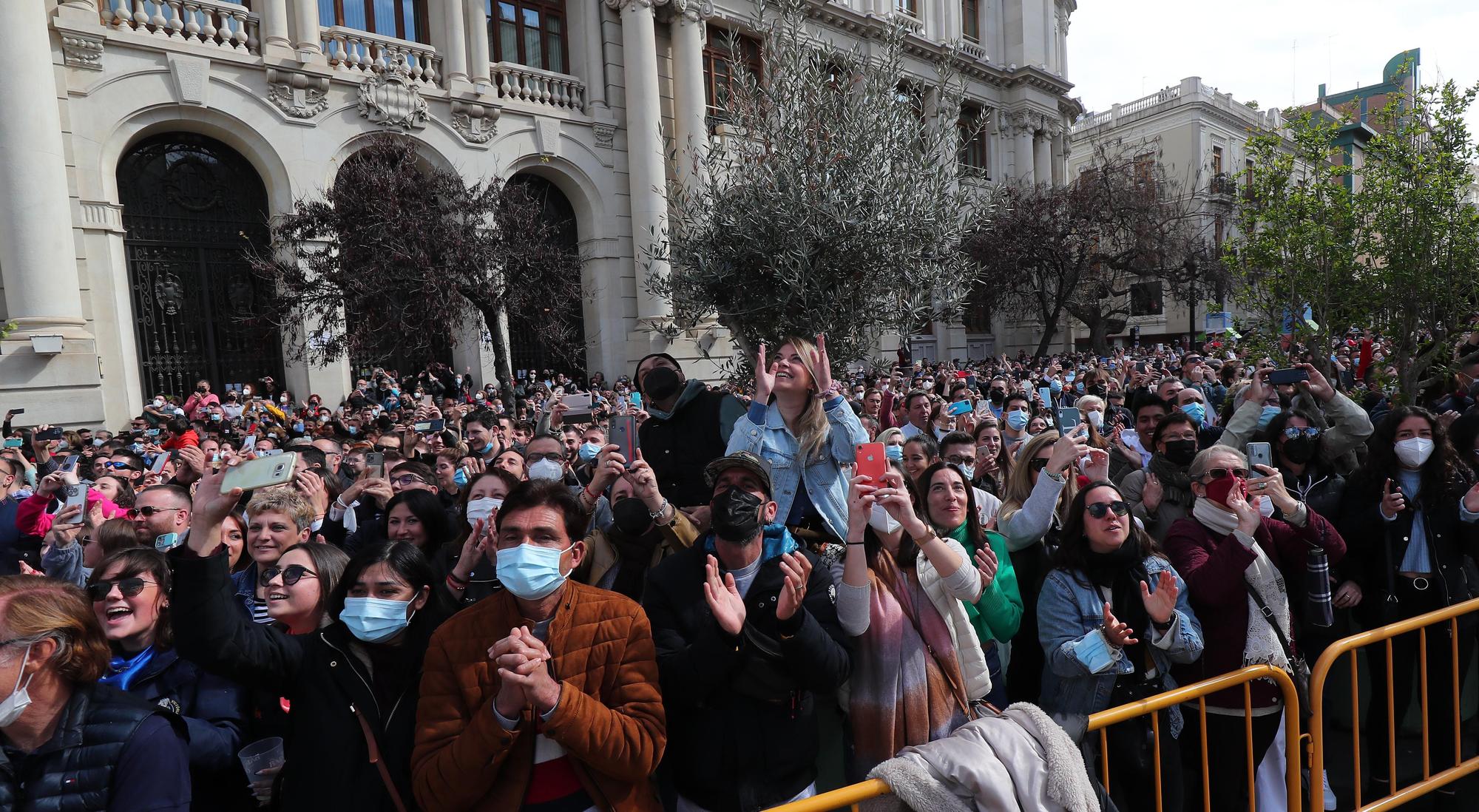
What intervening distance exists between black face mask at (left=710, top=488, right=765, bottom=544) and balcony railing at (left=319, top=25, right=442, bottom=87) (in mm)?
18106

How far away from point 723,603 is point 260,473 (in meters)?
1.63

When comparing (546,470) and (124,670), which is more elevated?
(546,470)

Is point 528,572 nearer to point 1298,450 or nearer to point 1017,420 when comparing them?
point 1298,450

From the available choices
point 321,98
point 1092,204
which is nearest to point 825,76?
point 321,98

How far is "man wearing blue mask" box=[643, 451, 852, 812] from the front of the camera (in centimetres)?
246

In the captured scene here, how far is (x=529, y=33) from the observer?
68.0 feet

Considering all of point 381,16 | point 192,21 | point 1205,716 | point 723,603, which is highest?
point 381,16

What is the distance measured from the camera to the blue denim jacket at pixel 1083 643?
3045 millimetres

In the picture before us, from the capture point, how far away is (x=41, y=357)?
13.4 metres

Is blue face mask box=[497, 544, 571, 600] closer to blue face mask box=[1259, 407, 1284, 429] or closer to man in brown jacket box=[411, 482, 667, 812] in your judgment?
man in brown jacket box=[411, 482, 667, 812]

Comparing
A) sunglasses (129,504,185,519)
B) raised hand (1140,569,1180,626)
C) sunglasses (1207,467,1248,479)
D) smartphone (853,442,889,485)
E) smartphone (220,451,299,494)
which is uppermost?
smartphone (220,451,299,494)

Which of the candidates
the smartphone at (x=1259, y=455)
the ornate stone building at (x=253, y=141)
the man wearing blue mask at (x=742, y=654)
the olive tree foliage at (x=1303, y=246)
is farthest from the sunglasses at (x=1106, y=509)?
the ornate stone building at (x=253, y=141)

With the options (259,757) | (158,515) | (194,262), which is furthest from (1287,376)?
(194,262)

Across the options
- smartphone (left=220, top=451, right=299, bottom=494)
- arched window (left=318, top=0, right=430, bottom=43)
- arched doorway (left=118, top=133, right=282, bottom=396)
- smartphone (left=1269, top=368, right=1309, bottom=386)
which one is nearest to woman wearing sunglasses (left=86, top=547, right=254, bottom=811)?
smartphone (left=220, top=451, right=299, bottom=494)
